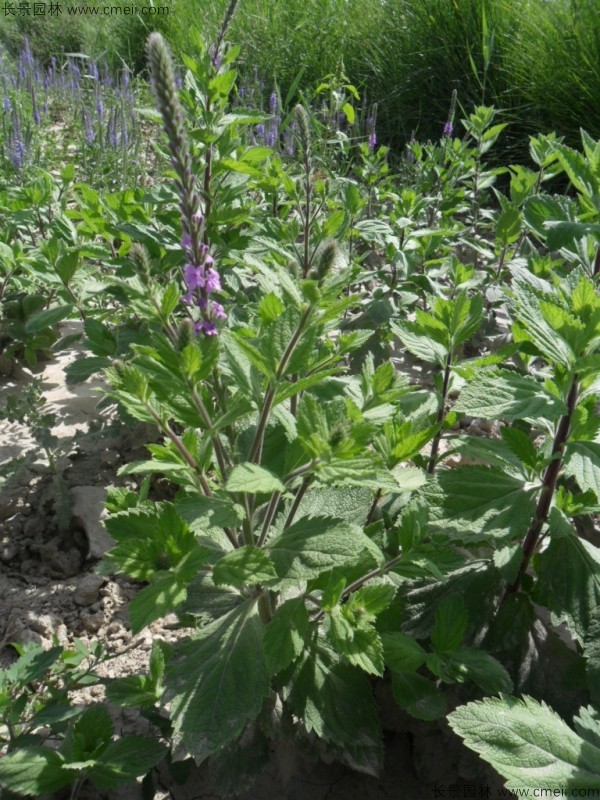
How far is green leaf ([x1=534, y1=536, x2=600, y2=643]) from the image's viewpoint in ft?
4.91

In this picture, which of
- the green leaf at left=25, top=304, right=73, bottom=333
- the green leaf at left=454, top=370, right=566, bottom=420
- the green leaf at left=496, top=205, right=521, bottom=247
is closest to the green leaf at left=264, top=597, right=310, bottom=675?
the green leaf at left=454, top=370, right=566, bottom=420

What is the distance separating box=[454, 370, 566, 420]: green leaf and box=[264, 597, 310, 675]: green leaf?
0.53 meters

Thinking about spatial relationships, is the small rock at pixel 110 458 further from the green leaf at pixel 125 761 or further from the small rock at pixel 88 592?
the green leaf at pixel 125 761

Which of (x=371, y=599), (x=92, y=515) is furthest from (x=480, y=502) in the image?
(x=92, y=515)

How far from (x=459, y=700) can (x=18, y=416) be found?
5.50ft

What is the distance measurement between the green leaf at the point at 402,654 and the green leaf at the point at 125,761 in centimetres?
52

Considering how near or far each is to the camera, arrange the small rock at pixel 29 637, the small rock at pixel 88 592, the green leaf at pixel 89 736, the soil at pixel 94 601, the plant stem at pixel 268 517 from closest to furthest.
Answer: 1. the plant stem at pixel 268 517
2. the green leaf at pixel 89 736
3. the soil at pixel 94 601
4. the small rock at pixel 29 637
5. the small rock at pixel 88 592

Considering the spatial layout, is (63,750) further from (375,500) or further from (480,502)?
(480,502)

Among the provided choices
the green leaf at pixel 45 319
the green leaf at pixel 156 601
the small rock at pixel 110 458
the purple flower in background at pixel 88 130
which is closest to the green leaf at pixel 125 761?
the green leaf at pixel 156 601

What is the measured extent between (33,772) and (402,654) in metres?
0.79

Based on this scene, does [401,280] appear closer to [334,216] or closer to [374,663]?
[334,216]

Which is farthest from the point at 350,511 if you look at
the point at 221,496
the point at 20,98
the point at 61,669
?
the point at 20,98

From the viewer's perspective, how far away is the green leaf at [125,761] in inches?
57.0

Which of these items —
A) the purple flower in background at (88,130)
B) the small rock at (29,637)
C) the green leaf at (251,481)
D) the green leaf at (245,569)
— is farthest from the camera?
the purple flower in background at (88,130)
